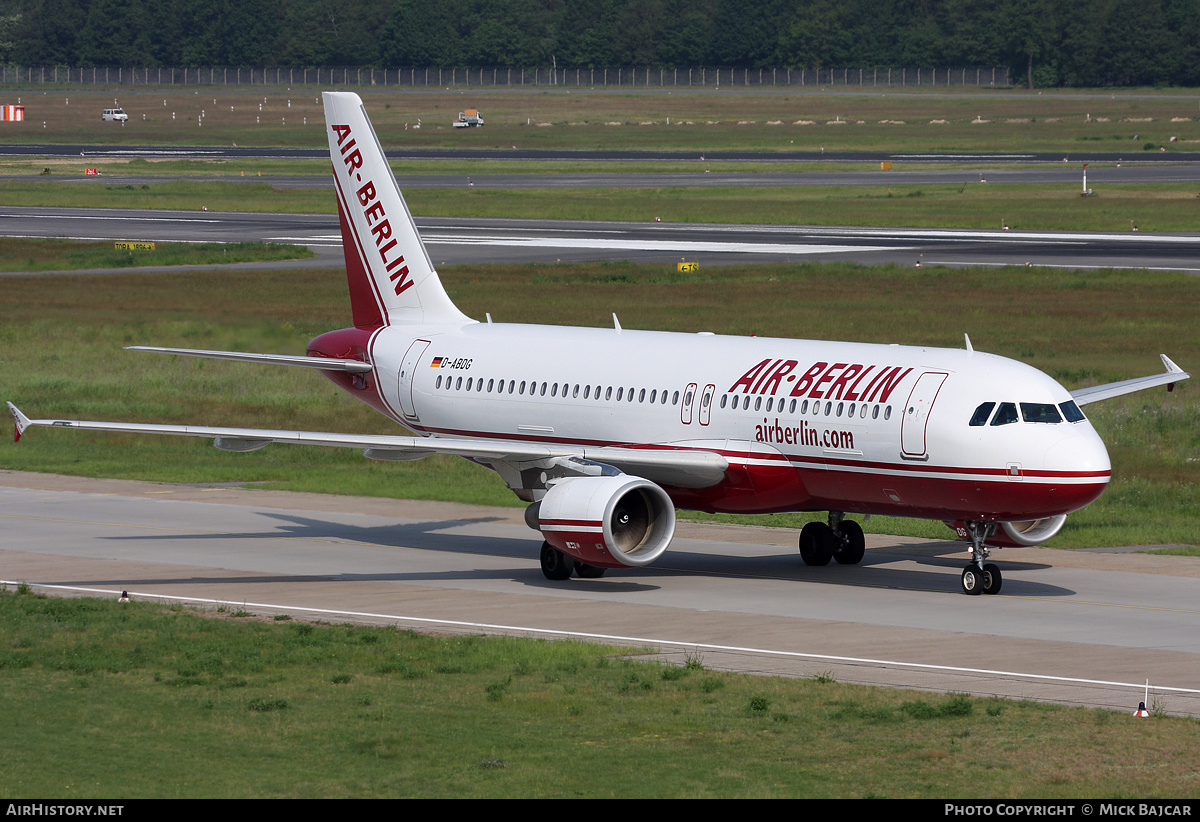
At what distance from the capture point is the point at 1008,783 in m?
19.6

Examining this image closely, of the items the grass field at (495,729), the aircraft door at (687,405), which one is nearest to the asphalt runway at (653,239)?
the aircraft door at (687,405)

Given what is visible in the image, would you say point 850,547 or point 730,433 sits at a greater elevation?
point 730,433

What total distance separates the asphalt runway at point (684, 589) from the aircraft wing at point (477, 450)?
2.29 meters

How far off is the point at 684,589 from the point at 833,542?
4.46m

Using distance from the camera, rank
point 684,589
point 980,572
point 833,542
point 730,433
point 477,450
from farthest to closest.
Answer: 1. point 833,542
2. point 730,433
3. point 477,450
4. point 684,589
5. point 980,572

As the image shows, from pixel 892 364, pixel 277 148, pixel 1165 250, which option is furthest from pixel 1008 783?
pixel 277 148

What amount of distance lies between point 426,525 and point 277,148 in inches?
6414

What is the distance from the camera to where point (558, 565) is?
35406mm

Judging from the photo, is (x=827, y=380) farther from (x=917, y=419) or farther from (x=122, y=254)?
(x=122, y=254)

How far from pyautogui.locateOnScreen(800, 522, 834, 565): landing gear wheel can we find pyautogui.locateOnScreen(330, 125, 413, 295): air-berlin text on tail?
12.2 meters

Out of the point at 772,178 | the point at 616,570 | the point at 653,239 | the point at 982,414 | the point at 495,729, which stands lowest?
the point at 495,729

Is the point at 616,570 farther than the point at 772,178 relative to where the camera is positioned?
No

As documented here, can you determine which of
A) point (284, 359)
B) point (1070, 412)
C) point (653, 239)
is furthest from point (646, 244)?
point (1070, 412)

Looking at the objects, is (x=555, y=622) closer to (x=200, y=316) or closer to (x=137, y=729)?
(x=137, y=729)
